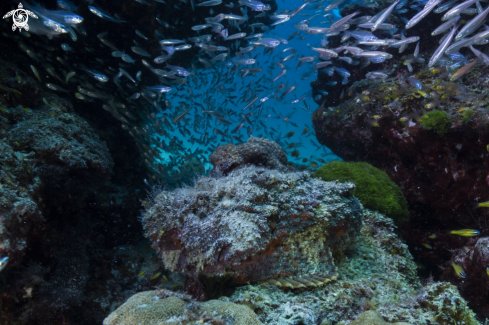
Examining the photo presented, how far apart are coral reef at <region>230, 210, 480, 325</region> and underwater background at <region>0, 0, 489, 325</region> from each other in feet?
0.05

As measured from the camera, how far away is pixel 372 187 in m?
5.15

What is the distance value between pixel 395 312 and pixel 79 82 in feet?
30.9

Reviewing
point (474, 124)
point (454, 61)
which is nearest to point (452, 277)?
point (474, 124)

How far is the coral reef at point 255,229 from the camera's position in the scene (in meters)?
3.02

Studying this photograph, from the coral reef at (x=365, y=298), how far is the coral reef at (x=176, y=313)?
37 cm

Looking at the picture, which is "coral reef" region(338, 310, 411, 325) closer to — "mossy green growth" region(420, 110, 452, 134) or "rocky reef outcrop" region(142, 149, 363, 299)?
"rocky reef outcrop" region(142, 149, 363, 299)

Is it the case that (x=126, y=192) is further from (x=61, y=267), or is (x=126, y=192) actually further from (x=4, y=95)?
(x=4, y=95)

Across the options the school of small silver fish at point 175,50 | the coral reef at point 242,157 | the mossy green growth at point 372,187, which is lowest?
the mossy green growth at point 372,187

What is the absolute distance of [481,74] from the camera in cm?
591

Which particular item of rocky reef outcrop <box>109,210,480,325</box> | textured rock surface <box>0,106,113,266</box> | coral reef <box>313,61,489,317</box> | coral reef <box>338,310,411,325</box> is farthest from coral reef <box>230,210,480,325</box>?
textured rock surface <box>0,106,113,266</box>

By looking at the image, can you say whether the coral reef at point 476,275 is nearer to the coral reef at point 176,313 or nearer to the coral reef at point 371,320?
the coral reef at point 371,320

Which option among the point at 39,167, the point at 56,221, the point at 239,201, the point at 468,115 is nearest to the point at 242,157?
the point at 239,201

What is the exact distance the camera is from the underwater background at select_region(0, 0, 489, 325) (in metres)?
2.95

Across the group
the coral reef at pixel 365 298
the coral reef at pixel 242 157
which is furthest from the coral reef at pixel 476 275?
the coral reef at pixel 242 157
